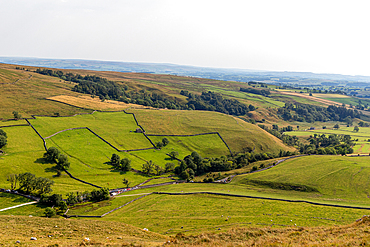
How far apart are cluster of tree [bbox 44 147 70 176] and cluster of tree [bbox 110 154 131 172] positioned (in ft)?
67.8

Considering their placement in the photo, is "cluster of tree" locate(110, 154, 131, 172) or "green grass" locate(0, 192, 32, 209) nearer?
"green grass" locate(0, 192, 32, 209)

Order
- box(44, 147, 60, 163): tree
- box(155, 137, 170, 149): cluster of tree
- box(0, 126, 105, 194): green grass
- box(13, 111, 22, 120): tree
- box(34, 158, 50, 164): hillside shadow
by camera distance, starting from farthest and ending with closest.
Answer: box(155, 137, 170, 149): cluster of tree < box(13, 111, 22, 120): tree < box(44, 147, 60, 163): tree < box(34, 158, 50, 164): hillside shadow < box(0, 126, 105, 194): green grass

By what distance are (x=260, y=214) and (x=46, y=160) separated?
91.5m

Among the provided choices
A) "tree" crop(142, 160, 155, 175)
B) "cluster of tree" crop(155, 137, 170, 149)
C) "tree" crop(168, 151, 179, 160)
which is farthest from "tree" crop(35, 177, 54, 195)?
"cluster of tree" crop(155, 137, 170, 149)

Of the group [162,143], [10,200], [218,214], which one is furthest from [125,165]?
[218,214]

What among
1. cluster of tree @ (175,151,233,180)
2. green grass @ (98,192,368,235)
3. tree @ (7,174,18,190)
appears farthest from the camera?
cluster of tree @ (175,151,233,180)

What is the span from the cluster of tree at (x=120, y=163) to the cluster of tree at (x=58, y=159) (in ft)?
67.8

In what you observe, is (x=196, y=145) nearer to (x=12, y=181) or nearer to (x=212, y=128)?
(x=212, y=128)

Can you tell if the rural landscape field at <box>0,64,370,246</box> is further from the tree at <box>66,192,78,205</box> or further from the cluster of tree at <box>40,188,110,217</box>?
the tree at <box>66,192,78,205</box>

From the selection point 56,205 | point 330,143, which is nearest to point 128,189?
point 56,205

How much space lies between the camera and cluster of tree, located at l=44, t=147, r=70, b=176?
317ft

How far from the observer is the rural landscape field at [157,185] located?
40156 mm

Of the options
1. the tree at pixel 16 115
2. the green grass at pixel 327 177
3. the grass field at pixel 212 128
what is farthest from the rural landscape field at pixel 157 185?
the grass field at pixel 212 128

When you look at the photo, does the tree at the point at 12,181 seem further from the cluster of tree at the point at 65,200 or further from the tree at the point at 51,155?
the tree at the point at 51,155
